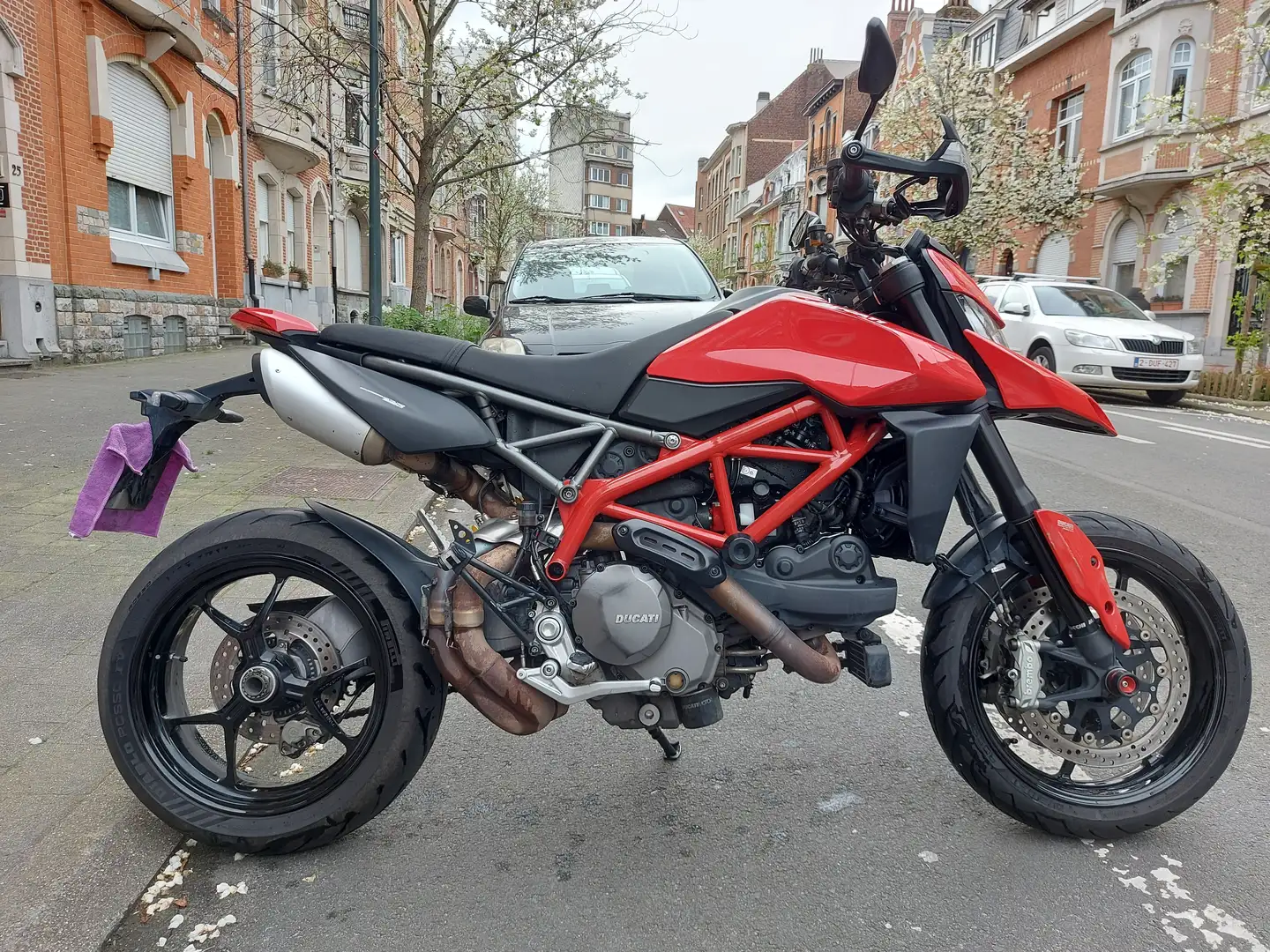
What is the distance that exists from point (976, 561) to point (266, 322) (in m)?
1.85

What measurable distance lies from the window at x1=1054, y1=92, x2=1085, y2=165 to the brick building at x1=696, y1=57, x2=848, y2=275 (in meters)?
40.8

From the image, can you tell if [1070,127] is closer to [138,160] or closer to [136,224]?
[138,160]

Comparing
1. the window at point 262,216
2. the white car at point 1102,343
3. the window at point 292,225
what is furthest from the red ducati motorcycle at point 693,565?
the window at point 292,225

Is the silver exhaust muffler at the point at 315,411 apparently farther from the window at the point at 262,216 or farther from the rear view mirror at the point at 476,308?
the window at the point at 262,216

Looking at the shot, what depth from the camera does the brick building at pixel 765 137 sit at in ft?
237

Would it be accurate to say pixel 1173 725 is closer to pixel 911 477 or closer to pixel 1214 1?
pixel 911 477

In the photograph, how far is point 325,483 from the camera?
20.0ft

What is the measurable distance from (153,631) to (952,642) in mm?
1967

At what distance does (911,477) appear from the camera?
2160 mm

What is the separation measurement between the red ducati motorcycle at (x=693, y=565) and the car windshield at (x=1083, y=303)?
13426 millimetres

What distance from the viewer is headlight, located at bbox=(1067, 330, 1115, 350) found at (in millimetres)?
13609

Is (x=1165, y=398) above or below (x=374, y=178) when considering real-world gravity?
below

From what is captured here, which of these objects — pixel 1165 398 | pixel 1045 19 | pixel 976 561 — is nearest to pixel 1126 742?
pixel 976 561

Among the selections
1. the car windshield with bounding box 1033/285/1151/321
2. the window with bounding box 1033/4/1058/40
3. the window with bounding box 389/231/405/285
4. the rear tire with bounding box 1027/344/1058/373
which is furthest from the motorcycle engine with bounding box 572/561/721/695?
the window with bounding box 389/231/405/285
